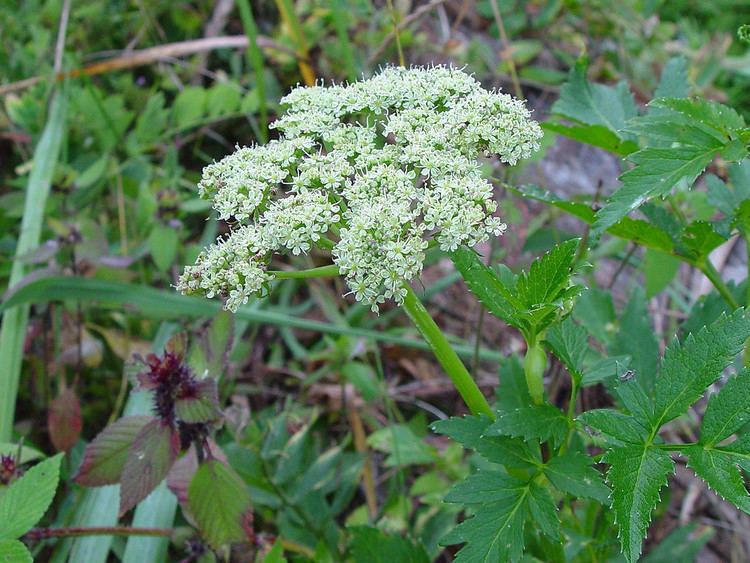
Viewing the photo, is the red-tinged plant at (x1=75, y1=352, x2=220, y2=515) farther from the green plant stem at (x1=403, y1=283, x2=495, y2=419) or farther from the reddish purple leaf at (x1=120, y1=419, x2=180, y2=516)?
the green plant stem at (x1=403, y1=283, x2=495, y2=419)

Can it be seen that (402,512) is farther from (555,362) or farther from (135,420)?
(135,420)

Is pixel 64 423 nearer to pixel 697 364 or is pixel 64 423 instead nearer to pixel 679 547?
pixel 697 364

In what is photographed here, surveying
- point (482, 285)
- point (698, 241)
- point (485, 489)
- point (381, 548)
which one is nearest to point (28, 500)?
point (381, 548)

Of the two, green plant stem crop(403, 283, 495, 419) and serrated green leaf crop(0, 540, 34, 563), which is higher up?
green plant stem crop(403, 283, 495, 419)

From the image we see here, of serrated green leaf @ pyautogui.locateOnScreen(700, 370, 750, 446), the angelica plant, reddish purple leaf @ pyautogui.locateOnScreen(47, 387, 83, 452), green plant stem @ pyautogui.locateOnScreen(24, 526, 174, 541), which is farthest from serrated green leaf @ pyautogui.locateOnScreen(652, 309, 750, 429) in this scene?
A: reddish purple leaf @ pyautogui.locateOnScreen(47, 387, 83, 452)

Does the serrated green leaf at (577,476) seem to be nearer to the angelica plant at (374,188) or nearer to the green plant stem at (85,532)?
the angelica plant at (374,188)

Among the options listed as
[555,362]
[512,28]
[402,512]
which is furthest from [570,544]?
[512,28]
